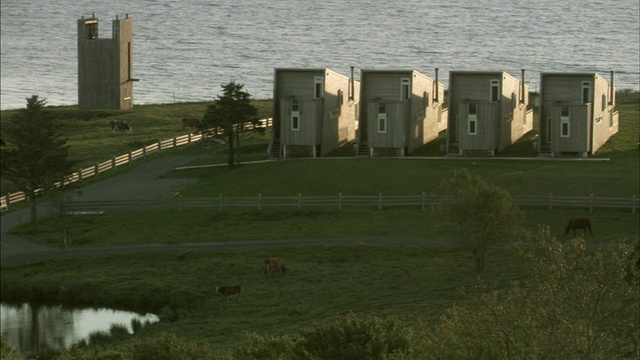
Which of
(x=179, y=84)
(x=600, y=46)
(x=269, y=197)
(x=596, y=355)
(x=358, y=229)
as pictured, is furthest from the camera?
(x=600, y=46)

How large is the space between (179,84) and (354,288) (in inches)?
4148

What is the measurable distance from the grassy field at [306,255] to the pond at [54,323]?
652 mm

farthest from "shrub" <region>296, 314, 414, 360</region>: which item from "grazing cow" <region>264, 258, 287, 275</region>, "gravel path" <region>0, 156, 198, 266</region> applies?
"gravel path" <region>0, 156, 198, 266</region>

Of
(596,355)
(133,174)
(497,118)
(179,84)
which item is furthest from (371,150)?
(179,84)

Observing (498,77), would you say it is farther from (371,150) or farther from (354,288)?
(354,288)

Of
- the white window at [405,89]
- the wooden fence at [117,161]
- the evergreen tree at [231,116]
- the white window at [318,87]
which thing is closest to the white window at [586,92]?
the white window at [405,89]

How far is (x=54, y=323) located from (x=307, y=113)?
25.7 meters

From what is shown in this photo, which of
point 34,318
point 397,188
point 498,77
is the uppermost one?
point 498,77

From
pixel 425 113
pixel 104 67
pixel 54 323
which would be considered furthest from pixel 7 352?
pixel 104 67

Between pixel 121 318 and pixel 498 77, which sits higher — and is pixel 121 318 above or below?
below

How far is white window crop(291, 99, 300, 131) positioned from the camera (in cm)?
7981

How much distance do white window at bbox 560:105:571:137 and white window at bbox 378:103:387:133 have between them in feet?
28.7

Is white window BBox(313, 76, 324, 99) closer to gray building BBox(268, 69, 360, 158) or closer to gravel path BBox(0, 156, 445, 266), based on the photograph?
gray building BBox(268, 69, 360, 158)

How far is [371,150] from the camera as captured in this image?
261ft
